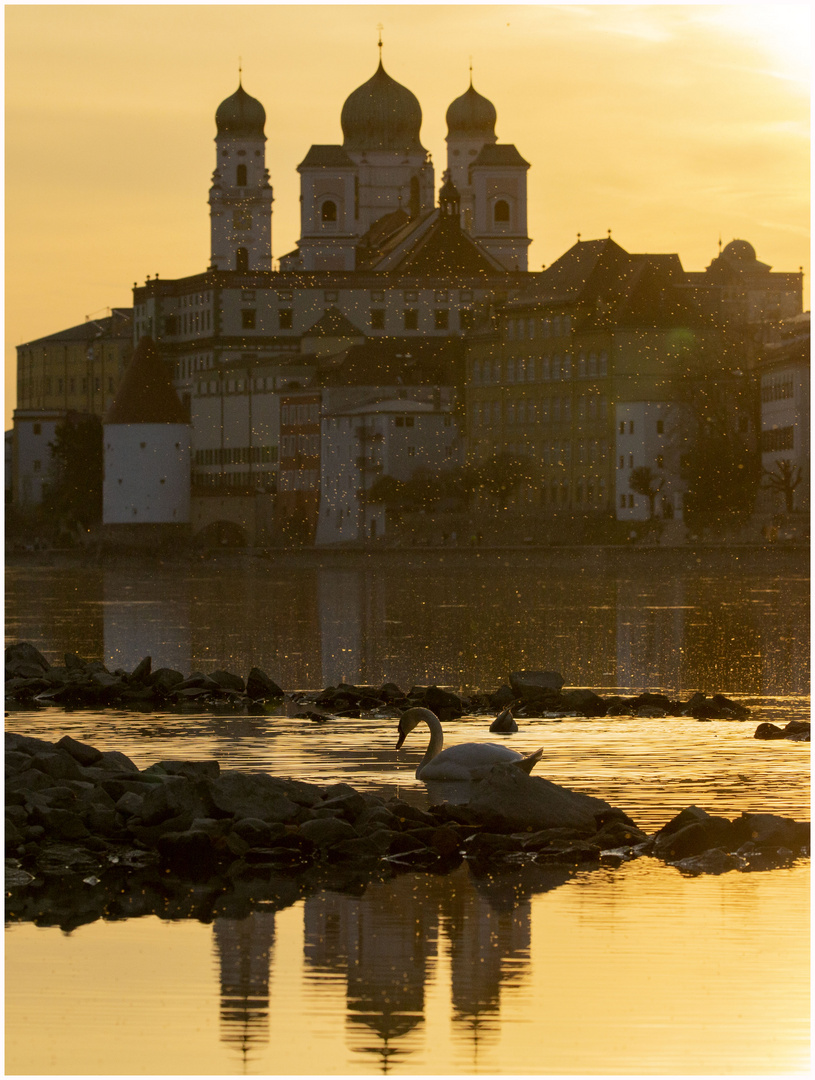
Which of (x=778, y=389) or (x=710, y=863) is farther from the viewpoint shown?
(x=778, y=389)

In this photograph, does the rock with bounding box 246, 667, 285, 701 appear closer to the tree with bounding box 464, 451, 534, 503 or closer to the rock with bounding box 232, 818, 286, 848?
the rock with bounding box 232, 818, 286, 848

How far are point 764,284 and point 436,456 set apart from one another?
2595 cm

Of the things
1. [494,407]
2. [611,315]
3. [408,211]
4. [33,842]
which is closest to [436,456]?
[494,407]

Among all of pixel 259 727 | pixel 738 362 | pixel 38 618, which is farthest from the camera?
pixel 738 362

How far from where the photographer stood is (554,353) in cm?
9888

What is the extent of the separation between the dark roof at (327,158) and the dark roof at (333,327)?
13082 mm

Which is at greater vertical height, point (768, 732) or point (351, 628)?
point (351, 628)

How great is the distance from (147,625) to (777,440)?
47323 mm

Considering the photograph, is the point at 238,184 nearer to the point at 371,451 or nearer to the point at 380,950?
the point at 371,451

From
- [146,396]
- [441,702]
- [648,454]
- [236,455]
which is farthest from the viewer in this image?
[236,455]

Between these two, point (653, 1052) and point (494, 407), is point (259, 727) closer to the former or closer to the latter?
point (653, 1052)

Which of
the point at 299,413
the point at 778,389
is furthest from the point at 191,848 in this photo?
the point at 299,413

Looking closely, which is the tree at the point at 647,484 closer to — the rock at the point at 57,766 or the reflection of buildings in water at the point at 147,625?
the reflection of buildings in water at the point at 147,625

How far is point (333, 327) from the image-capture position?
114375 millimetres
